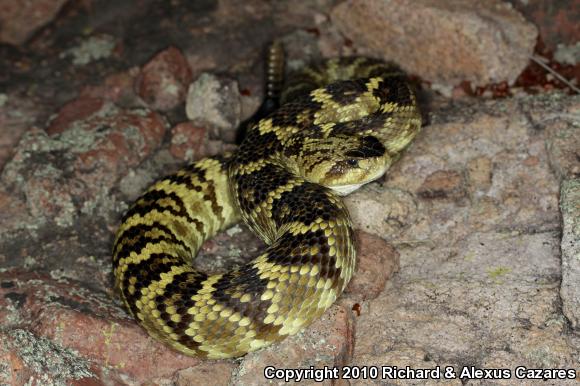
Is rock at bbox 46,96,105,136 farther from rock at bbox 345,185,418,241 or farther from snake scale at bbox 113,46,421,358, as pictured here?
rock at bbox 345,185,418,241

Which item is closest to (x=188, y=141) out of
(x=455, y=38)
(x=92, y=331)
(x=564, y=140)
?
(x=92, y=331)

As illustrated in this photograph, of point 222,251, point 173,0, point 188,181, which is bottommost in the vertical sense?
point 222,251

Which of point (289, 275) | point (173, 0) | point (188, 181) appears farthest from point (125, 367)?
point (173, 0)

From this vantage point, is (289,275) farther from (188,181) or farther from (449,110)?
(449,110)

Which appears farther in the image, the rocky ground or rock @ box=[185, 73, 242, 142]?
rock @ box=[185, 73, 242, 142]

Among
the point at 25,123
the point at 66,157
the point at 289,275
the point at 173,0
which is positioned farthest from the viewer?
the point at 173,0

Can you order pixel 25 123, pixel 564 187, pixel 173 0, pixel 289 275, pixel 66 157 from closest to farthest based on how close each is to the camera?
1. pixel 289 275
2. pixel 564 187
3. pixel 66 157
4. pixel 25 123
5. pixel 173 0

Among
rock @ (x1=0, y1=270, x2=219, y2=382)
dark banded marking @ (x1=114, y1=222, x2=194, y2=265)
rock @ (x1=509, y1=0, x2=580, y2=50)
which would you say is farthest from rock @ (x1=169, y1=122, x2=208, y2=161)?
rock @ (x1=509, y1=0, x2=580, y2=50)
